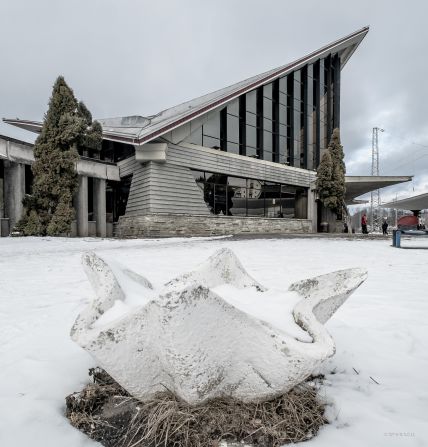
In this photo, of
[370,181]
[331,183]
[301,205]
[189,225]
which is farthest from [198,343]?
[370,181]

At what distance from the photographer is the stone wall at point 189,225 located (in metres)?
14.1

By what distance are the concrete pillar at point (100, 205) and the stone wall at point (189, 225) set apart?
862 millimetres

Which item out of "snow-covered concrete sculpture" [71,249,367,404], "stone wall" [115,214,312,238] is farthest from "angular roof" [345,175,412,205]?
"snow-covered concrete sculpture" [71,249,367,404]

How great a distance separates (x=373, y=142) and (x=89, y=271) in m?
41.6

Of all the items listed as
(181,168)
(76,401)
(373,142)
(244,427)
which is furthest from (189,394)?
(373,142)

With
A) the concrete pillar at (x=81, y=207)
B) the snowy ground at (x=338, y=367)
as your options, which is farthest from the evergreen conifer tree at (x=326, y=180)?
the snowy ground at (x=338, y=367)

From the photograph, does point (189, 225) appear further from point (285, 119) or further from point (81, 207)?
point (285, 119)

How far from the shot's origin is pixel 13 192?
13.0 meters

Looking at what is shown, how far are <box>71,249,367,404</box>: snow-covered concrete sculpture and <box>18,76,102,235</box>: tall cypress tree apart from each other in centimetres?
1316

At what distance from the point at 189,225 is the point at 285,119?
12391 mm

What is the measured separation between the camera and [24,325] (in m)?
2.42

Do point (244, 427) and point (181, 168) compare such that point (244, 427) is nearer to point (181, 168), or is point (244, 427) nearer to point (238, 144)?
point (181, 168)

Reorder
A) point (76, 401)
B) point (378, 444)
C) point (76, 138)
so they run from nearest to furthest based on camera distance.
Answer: point (378, 444) < point (76, 401) < point (76, 138)

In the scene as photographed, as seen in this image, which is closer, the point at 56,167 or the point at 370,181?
the point at 56,167
